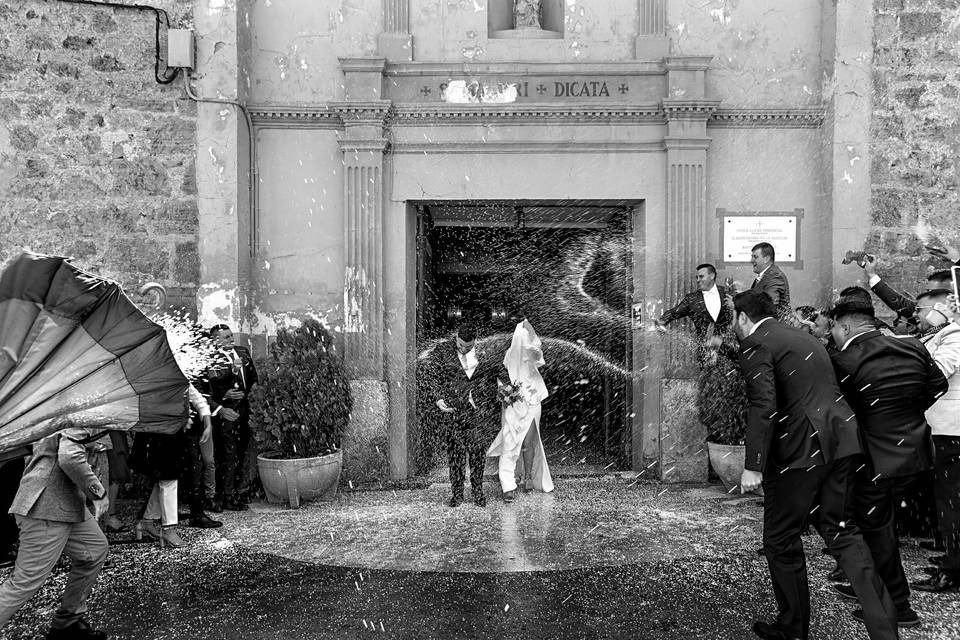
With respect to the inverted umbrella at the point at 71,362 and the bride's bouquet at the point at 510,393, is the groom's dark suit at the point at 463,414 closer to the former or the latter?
the bride's bouquet at the point at 510,393

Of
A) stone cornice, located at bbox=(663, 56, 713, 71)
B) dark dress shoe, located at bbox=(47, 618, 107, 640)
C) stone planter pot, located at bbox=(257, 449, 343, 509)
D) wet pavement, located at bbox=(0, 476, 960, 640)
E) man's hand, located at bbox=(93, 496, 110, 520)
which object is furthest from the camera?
stone cornice, located at bbox=(663, 56, 713, 71)

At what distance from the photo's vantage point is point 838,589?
4.95 m

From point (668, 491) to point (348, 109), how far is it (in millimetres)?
5716

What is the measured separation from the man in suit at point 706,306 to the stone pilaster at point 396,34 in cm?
426

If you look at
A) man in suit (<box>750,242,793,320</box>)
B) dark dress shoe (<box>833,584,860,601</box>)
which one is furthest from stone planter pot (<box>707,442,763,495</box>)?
dark dress shoe (<box>833,584,860,601</box>)

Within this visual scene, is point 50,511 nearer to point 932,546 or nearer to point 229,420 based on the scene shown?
point 229,420

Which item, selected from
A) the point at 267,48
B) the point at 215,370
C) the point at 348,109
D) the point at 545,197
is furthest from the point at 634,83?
the point at 215,370

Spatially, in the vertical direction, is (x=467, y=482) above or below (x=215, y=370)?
below

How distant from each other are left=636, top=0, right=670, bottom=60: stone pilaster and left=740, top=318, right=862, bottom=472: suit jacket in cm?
561

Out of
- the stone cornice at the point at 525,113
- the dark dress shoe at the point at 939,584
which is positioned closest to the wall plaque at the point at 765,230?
the stone cornice at the point at 525,113

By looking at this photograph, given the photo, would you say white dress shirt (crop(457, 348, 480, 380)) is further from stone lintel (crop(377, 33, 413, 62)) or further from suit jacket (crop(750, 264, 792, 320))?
stone lintel (crop(377, 33, 413, 62))

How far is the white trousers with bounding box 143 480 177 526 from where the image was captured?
6172 mm

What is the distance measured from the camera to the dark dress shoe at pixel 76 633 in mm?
4238

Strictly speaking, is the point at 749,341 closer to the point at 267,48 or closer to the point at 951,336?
the point at 951,336
